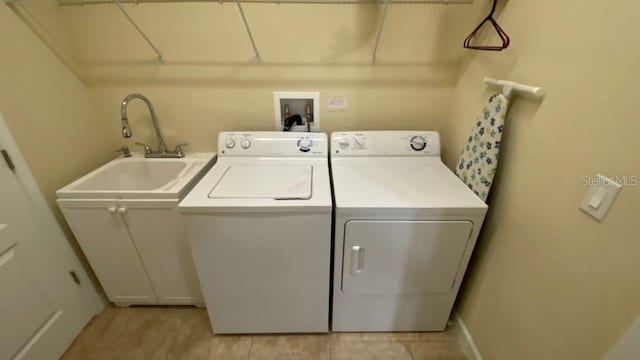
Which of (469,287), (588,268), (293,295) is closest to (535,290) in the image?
(588,268)

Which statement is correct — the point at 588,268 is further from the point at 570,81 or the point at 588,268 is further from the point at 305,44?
the point at 305,44

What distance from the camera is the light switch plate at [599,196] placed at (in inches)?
30.1

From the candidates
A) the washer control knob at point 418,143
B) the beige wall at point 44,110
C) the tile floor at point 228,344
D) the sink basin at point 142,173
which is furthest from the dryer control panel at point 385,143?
the beige wall at point 44,110

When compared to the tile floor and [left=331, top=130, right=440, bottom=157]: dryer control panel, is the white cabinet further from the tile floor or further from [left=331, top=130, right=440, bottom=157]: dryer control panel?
[left=331, top=130, right=440, bottom=157]: dryer control panel

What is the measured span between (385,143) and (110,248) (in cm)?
174

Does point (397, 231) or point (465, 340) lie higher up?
point (397, 231)

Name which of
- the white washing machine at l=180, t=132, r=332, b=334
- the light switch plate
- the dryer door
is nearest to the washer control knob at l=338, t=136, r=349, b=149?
the white washing machine at l=180, t=132, r=332, b=334

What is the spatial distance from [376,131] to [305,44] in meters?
0.70

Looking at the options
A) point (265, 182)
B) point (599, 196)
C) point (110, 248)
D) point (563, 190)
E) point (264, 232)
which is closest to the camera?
point (599, 196)

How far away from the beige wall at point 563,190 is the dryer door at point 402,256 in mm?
221

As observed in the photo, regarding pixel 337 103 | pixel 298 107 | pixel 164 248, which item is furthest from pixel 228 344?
pixel 337 103

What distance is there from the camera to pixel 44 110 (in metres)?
1.42

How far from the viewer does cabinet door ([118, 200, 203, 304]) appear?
4.61 ft

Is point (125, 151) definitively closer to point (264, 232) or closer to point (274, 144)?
point (274, 144)
